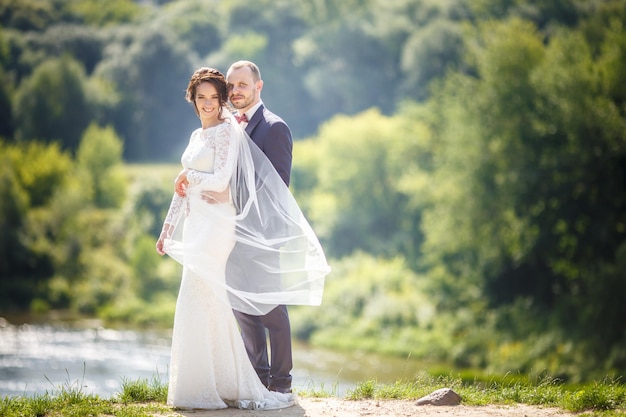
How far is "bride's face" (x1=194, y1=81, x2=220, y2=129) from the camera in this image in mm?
7461

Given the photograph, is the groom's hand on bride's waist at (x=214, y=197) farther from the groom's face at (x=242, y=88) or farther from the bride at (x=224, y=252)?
the groom's face at (x=242, y=88)

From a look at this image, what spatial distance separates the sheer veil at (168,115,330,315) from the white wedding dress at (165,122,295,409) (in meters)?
0.10

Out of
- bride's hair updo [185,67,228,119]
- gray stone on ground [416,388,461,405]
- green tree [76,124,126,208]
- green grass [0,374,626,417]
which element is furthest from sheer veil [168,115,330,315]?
green tree [76,124,126,208]

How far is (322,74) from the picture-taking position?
7919 centimetres

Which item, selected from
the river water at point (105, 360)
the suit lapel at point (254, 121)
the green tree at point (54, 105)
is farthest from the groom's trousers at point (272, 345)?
the green tree at point (54, 105)

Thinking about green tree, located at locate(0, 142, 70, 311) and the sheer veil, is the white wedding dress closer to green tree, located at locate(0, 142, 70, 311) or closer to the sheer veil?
the sheer veil

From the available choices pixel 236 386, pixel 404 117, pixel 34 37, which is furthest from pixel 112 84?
pixel 236 386

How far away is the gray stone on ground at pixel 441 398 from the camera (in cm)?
768

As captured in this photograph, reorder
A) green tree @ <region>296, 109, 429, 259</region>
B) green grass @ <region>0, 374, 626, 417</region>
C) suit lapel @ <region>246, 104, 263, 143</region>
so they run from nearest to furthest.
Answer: green grass @ <region>0, 374, 626, 417</region> < suit lapel @ <region>246, 104, 263, 143</region> < green tree @ <region>296, 109, 429, 259</region>

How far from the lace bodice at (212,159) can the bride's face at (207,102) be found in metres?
0.11

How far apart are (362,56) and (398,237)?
31971 millimetres

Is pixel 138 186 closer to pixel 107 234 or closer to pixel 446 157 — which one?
pixel 107 234

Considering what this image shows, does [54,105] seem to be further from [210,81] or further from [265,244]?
[265,244]

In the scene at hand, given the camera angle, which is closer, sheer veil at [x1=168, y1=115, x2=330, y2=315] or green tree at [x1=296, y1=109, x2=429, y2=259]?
sheer veil at [x1=168, y1=115, x2=330, y2=315]
